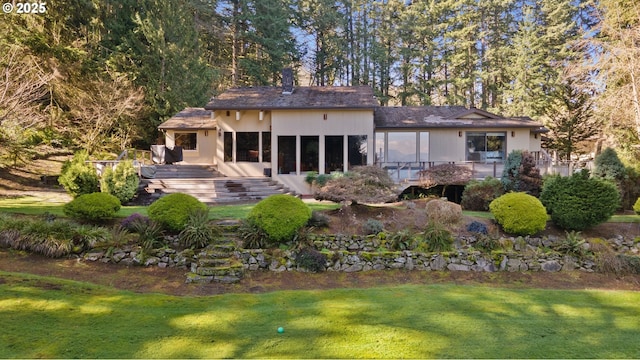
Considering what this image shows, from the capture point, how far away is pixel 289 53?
99.2ft

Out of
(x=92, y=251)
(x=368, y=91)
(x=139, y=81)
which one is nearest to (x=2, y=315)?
(x=92, y=251)

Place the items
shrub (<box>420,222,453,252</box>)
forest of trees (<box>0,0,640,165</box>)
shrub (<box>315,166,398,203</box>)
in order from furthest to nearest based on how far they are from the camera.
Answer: forest of trees (<box>0,0,640,165</box>), shrub (<box>315,166,398,203</box>), shrub (<box>420,222,453,252</box>)

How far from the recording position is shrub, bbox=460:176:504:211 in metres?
12.5

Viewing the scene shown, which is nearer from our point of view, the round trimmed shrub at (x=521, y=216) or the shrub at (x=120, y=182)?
the round trimmed shrub at (x=521, y=216)

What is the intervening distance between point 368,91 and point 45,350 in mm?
17262

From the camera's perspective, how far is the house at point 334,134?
16.1 meters

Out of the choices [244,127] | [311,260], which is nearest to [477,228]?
[311,260]

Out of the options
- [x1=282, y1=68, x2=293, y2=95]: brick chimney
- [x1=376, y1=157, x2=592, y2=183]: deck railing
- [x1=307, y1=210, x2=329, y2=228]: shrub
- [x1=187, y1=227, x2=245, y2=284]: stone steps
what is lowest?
[x1=187, y1=227, x2=245, y2=284]: stone steps

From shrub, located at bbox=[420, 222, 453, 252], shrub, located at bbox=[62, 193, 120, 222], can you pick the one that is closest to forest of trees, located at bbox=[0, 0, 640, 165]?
shrub, located at bbox=[62, 193, 120, 222]

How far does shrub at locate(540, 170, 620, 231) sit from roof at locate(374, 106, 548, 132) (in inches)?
293

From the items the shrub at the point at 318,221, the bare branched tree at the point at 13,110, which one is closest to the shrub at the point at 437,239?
the shrub at the point at 318,221

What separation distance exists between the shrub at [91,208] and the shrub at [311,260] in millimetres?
5465

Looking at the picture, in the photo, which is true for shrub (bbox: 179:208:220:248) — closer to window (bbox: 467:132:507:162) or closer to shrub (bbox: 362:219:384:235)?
shrub (bbox: 362:219:384:235)

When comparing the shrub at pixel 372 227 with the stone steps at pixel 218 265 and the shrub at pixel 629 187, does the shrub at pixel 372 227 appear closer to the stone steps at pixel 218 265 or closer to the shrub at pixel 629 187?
the stone steps at pixel 218 265
